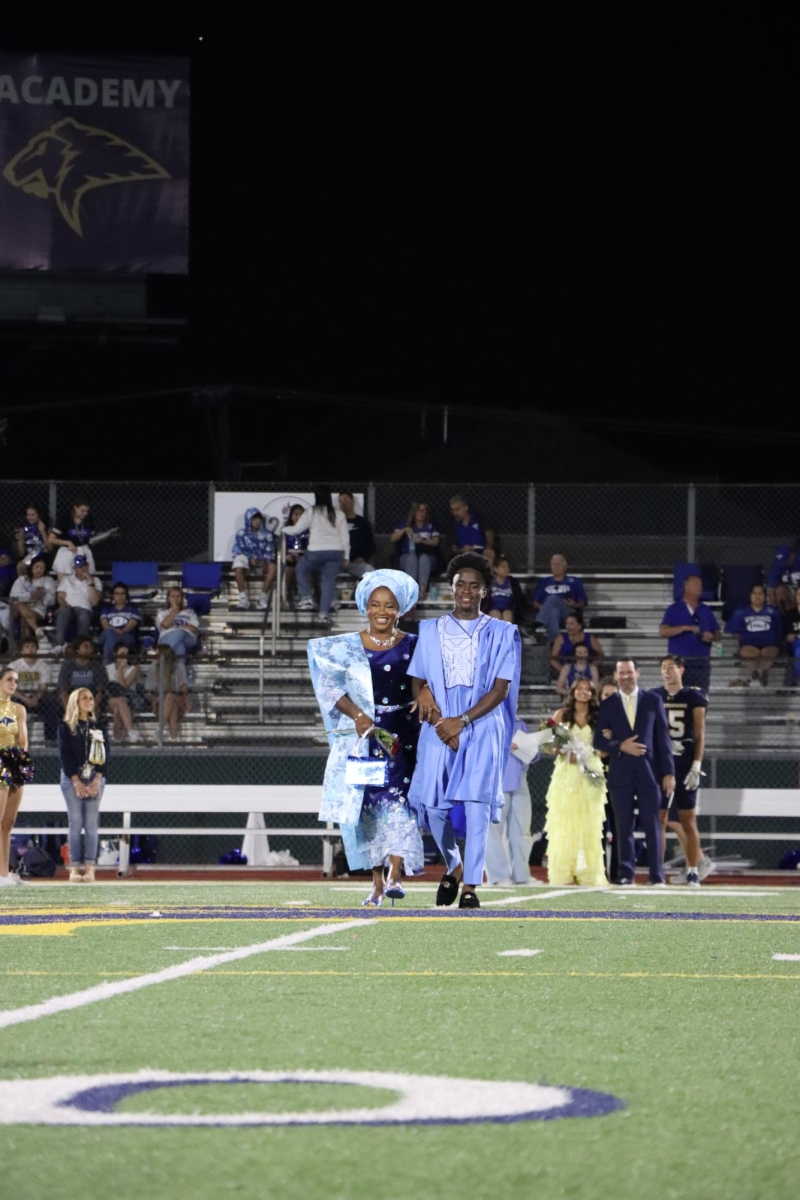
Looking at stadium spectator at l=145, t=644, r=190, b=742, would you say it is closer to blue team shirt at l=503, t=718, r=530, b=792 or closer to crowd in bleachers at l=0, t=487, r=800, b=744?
crowd in bleachers at l=0, t=487, r=800, b=744

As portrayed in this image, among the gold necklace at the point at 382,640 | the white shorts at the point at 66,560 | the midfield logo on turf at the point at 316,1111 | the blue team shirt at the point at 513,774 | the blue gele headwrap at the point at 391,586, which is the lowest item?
the blue team shirt at the point at 513,774

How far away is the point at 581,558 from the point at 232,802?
666cm

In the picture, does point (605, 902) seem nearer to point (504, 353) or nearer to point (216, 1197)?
point (216, 1197)

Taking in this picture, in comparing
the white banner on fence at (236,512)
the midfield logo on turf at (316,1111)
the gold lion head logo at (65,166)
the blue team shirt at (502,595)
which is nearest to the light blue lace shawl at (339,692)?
the midfield logo on turf at (316,1111)

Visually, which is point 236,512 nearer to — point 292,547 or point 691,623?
point 292,547

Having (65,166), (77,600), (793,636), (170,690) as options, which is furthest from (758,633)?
(65,166)

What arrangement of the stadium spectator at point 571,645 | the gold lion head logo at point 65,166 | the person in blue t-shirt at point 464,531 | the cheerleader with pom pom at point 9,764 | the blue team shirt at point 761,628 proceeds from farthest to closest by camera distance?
the gold lion head logo at point 65,166, the person in blue t-shirt at point 464,531, the blue team shirt at point 761,628, the stadium spectator at point 571,645, the cheerleader with pom pom at point 9,764

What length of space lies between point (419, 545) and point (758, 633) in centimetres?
428

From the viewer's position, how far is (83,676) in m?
21.0

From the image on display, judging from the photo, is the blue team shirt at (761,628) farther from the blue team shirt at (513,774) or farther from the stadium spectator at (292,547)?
the blue team shirt at (513,774)

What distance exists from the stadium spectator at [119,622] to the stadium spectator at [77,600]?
0.19 metres

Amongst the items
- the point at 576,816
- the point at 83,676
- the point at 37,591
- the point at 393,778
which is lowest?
the point at 576,816

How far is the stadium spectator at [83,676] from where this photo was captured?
2103 cm

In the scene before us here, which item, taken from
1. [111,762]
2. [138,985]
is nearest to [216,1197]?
[138,985]
